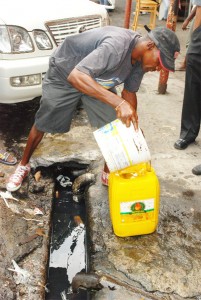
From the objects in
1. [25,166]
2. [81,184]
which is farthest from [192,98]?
[25,166]

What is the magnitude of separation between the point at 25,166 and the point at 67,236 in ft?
2.67

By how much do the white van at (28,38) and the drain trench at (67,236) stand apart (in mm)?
990

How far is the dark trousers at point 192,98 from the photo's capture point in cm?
407

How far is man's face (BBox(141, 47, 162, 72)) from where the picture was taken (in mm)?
2705

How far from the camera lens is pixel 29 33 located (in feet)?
13.2

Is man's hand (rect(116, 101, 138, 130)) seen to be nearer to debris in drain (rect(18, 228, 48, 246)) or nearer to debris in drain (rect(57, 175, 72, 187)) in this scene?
debris in drain (rect(18, 228, 48, 246))

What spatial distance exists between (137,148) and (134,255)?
0.81 metres

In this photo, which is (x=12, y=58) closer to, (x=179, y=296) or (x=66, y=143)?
(x=66, y=143)

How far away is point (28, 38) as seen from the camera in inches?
159

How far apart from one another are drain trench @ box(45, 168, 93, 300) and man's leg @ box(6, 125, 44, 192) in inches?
15.3

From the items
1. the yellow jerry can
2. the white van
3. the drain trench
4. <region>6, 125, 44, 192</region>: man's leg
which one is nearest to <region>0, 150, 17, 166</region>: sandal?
<region>6, 125, 44, 192</region>: man's leg

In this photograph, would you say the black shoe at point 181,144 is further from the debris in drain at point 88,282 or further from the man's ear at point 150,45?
the debris in drain at point 88,282

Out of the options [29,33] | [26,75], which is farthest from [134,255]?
[29,33]

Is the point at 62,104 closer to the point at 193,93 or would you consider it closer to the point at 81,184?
the point at 81,184
